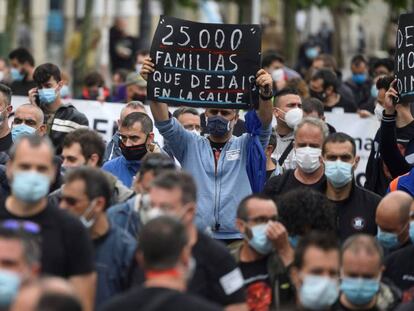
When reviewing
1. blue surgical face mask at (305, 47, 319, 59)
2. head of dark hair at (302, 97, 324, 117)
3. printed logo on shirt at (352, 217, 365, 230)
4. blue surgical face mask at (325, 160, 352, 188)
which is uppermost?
blue surgical face mask at (305, 47, 319, 59)

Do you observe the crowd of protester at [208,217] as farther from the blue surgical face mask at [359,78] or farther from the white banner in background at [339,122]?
the blue surgical face mask at [359,78]

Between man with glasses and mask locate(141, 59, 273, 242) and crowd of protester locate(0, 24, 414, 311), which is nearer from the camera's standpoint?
crowd of protester locate(0, 24, 414, 311)

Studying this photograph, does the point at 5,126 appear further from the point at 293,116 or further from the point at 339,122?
the point at 339,122

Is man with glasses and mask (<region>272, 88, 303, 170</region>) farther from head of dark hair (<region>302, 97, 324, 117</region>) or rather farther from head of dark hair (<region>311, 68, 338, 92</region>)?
head of dark hair (<region>311, 68, 338, 92</region>)

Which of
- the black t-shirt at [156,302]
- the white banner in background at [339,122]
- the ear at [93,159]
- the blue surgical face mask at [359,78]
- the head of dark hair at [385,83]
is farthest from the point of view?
the blue surgical face mask at [359,78]

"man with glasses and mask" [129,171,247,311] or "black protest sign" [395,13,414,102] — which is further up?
"black protest sign" [395,13,414,102]

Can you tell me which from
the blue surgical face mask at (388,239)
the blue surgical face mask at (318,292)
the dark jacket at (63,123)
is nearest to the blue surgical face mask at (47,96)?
the dark jacket at (63,123)

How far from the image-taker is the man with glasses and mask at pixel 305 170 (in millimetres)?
12172

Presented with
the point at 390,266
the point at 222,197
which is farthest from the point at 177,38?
the point at 390,266

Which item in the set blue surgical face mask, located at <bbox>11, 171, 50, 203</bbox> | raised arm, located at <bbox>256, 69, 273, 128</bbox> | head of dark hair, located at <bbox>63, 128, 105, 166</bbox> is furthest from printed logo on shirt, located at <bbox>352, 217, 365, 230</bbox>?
blue surgical face mask, located at <bbox>11, 171, 50, 203</bbox>

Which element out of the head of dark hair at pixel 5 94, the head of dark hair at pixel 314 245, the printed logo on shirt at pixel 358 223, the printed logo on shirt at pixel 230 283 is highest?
the head of dark hair at pixel 5 94

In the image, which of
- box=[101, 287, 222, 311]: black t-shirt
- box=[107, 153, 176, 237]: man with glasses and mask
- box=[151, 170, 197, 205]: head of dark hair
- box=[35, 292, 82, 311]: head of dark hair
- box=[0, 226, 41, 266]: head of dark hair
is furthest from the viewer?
box=[107, 153, 176, 237]: man with glasses and mask

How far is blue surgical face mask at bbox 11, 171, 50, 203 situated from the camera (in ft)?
30.0

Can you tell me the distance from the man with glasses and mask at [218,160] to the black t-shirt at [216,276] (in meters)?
2.79
